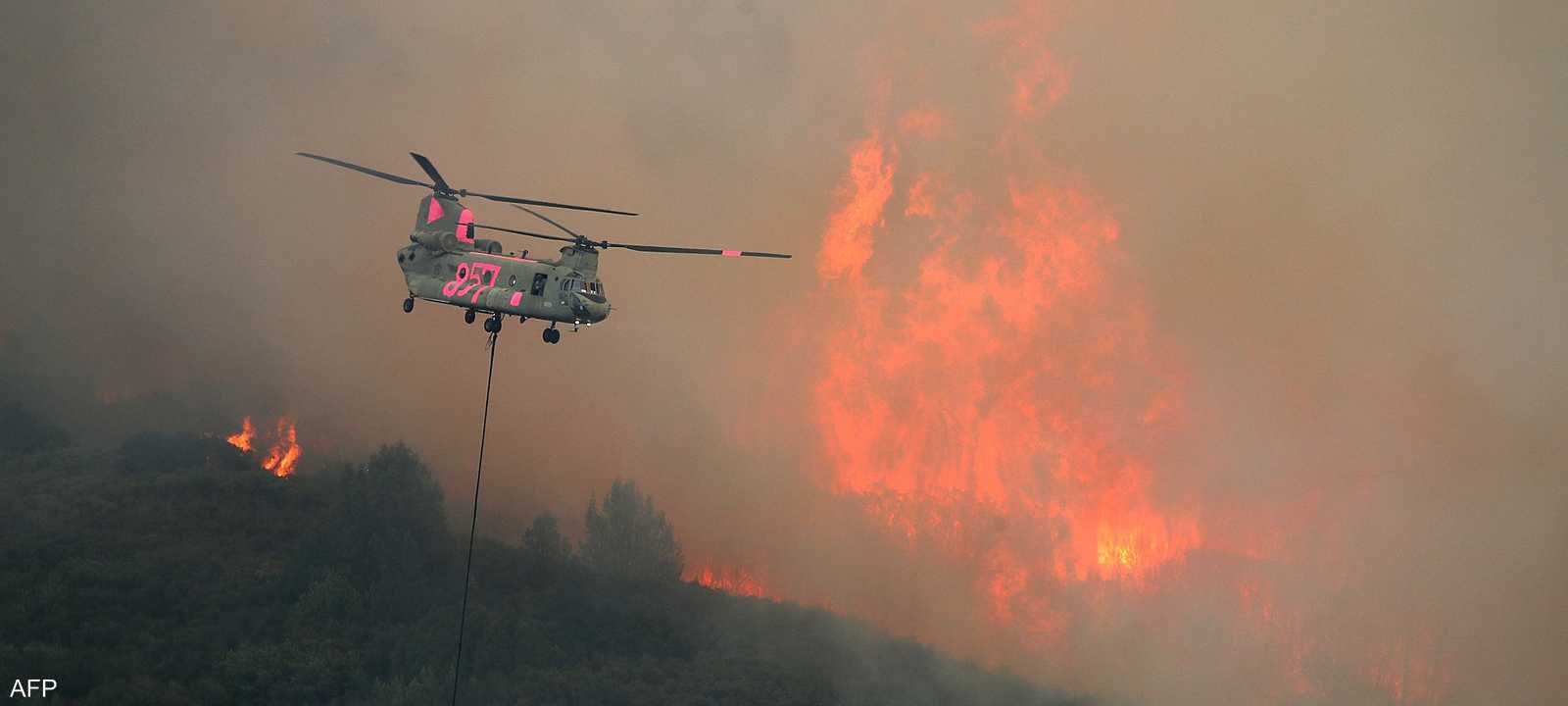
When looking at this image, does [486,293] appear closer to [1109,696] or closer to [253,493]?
[253,493]

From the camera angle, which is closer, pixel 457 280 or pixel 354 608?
pixel 457 280

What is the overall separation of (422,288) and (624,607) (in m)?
70.2

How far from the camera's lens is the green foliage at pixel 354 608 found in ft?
300

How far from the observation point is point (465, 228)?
206 feet

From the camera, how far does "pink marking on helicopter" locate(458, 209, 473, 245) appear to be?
206 feet

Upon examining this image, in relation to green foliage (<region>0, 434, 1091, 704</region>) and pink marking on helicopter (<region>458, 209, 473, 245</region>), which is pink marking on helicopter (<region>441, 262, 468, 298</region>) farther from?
green foliage (<region>0, 434, 1091, 704</region>)

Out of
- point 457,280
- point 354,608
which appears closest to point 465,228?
point 457,280

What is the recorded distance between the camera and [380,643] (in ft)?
345

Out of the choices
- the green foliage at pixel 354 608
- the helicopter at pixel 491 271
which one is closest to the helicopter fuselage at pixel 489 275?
the helicopter at pixel 491 271

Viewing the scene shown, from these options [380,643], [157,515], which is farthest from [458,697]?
[157,515]

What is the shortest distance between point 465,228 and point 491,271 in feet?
12.4

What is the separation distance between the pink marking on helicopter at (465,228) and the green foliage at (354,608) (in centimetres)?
4239

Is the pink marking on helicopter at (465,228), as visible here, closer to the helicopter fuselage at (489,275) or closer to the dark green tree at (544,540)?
the helicopter fuselage at (489,275)

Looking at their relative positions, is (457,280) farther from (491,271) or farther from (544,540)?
(544,540)
